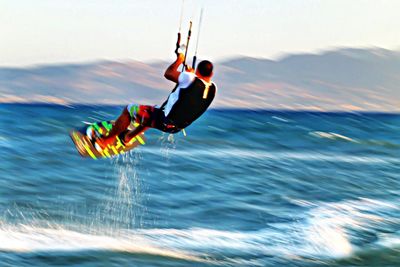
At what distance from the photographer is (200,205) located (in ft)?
62.1

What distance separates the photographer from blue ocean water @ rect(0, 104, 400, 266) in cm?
1538

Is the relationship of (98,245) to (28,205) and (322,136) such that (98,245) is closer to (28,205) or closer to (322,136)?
(28,205)

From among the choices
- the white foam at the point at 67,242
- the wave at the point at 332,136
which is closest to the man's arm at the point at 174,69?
the white foam at the point at 67,242

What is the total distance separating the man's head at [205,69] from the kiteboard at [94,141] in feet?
4.52

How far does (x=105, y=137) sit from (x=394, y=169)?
20838mm

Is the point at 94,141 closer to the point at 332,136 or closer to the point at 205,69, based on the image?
the point at 205,69

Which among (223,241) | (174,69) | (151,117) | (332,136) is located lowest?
(223,241)

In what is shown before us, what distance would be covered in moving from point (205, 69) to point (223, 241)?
880 cm

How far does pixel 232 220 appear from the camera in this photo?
18047mm

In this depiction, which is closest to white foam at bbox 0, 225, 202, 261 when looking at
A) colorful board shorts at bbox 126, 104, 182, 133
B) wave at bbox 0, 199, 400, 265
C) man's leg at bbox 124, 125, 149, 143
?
wave at bbox 0, 199, 400, 265

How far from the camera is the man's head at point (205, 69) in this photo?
8.23m

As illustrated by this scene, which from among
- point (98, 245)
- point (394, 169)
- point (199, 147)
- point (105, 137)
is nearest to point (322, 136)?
point (199, 147)

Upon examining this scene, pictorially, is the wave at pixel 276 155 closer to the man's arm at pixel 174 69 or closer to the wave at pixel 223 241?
A: the wave at pixel 223 241

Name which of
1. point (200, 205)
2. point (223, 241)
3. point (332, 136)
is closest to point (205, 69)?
point (223, 241)
